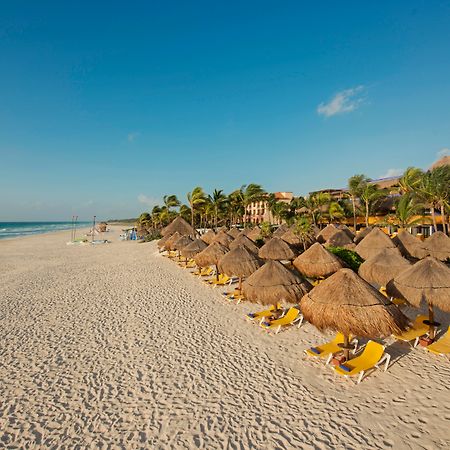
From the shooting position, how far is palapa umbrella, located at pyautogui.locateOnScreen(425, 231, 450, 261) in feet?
43.5

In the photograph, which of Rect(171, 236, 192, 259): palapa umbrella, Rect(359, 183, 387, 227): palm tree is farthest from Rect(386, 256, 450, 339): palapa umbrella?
Rect(359, 183, 387, 227): palm tree

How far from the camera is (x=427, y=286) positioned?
6.90 meters

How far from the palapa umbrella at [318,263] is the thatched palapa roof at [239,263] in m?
1.78

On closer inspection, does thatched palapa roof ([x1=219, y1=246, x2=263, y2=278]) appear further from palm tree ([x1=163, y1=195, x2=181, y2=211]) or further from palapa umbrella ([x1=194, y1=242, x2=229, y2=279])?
palm tree ([x1=163, y1=195, x2=181, y2=211])

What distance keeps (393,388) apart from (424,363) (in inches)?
58.6

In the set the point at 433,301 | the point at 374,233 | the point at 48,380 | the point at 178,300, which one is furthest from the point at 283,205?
the point at 48,380

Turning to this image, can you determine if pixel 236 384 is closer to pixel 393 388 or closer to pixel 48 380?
pixel 393 388

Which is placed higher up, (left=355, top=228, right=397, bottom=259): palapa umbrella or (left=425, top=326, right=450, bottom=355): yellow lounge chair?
(left=355, top=228, right=397, bottom=259): palapa umbrella

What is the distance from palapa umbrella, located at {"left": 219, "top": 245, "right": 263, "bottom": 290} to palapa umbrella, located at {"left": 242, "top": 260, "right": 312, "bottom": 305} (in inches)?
93.8

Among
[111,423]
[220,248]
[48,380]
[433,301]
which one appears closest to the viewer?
[111,423]

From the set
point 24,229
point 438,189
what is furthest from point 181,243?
point 24,229

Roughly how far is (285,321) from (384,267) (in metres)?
4.20

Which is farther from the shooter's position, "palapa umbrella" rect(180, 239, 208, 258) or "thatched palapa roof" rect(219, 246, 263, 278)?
"palapa umbrella" rect(180, 239, 208, 258)

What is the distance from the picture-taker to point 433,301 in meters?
6.76
